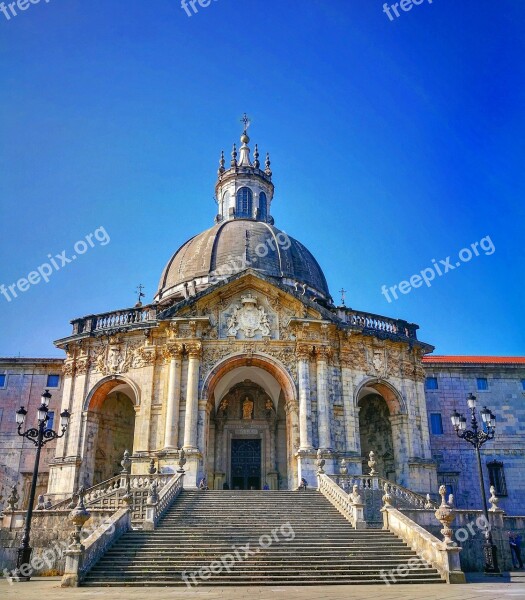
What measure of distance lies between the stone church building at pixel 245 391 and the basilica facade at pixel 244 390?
0.20 ft

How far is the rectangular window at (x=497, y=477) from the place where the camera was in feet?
117

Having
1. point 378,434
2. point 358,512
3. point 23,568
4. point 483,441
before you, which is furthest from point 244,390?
point 23,568

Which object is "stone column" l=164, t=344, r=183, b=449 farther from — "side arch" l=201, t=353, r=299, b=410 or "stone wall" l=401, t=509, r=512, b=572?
"stone wall" l=401, t=509, r=512, b=572

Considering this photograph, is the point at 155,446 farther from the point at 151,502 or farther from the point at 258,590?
the point at 258,590

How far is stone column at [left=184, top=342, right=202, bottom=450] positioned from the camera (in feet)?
92.7

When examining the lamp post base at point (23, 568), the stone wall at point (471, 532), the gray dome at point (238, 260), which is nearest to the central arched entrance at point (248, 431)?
the gray dome at point (238, 260)

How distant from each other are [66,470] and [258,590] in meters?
Answer: 18.4

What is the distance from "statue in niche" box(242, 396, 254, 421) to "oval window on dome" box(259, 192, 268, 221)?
16928mm

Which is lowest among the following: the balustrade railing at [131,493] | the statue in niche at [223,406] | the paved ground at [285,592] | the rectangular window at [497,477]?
the paved ground at [285,592]

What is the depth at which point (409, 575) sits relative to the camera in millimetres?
16625

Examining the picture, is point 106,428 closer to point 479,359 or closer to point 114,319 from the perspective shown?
point 114,319

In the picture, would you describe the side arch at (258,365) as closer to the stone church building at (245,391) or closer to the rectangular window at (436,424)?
the stone church building at (245,391)

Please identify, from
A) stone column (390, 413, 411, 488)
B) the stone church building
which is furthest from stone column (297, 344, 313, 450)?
stone column (390, 413, 411, 488)

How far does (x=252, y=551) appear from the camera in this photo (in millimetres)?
17688
